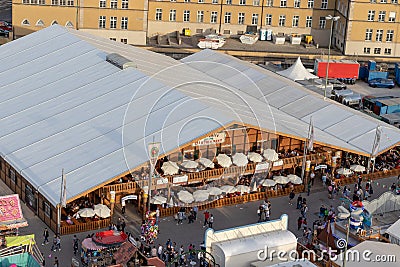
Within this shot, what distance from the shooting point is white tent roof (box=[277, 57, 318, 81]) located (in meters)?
101

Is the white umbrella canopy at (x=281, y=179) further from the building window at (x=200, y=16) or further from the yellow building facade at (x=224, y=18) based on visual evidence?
the building window at (x=200, y=16)

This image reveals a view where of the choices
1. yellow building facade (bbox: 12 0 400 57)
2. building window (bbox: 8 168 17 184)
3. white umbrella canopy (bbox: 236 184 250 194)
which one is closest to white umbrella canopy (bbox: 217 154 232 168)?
white umbrella canopy (bbox: 236 184 250 194)

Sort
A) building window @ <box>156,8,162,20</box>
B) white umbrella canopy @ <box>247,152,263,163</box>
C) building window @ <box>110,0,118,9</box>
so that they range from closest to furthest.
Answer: white umbrella canopy @ <box>247,152,263,163</box> → building window @ <box>110,0,118,9</box> → building window @ <box>156,8,162,20</box>

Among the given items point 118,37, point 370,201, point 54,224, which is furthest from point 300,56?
point 54,224

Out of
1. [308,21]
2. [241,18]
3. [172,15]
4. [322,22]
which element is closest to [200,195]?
[172,15]

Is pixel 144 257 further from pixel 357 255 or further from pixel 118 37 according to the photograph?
pixel 118 37

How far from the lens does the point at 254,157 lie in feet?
236

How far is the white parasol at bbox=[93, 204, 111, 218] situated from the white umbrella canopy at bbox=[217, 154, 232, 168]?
9329 mm

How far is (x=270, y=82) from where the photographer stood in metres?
89.4

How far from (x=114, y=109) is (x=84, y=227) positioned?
1089cm

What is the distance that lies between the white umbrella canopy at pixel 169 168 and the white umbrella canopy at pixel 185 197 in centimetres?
151

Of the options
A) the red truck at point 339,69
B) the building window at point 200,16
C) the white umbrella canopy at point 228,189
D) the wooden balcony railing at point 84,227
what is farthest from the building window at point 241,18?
the wooden balcony railing at point 84,227

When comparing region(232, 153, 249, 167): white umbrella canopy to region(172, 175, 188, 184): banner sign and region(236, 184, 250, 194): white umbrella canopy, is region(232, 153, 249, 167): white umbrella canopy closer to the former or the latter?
region(236, 184, 250, 194): white umbrella canopy

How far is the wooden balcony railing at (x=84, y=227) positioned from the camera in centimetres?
6456
